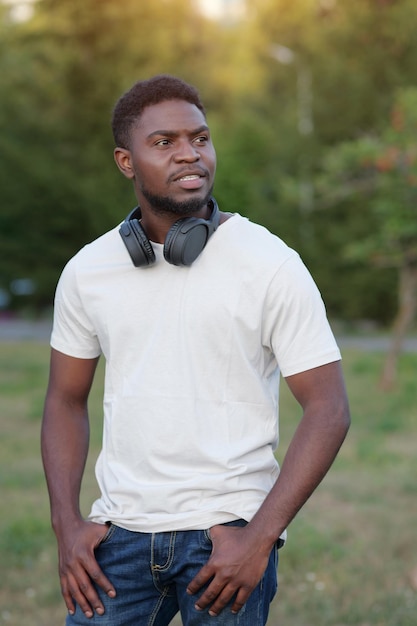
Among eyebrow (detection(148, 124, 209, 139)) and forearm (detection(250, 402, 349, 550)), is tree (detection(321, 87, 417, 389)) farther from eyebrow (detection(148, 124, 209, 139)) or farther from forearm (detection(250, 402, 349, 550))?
forearm (detection(250, 402, 349, 550))

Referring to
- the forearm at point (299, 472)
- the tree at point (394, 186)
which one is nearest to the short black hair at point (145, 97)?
the forearm at point (299, 472)

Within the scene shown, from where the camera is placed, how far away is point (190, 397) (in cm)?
226

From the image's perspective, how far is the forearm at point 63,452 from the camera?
2465 mm

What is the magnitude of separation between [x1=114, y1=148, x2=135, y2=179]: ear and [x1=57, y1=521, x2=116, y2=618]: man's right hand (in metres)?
0.88

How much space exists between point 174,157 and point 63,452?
0.80 meters

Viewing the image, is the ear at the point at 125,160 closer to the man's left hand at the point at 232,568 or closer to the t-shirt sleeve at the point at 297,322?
the t-shirt sleeve at the point at 297,322

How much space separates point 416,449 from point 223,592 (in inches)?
253

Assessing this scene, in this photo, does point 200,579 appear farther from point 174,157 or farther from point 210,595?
point 174,157

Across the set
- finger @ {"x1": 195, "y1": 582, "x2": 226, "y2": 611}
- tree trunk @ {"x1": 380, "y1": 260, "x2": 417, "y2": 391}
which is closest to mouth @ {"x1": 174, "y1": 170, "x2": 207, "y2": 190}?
finger @ {"x1": 195, "y1": 582, "x2": 226, "y2": 611}

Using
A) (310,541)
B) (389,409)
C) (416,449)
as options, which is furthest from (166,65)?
(310,541)

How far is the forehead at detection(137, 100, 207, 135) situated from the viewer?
2357mm

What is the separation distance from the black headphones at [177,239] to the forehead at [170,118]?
0.65 ft

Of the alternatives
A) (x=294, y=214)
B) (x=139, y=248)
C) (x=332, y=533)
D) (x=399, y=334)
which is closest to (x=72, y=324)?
(x=139, y=248)

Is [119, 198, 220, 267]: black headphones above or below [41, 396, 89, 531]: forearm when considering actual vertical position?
above
